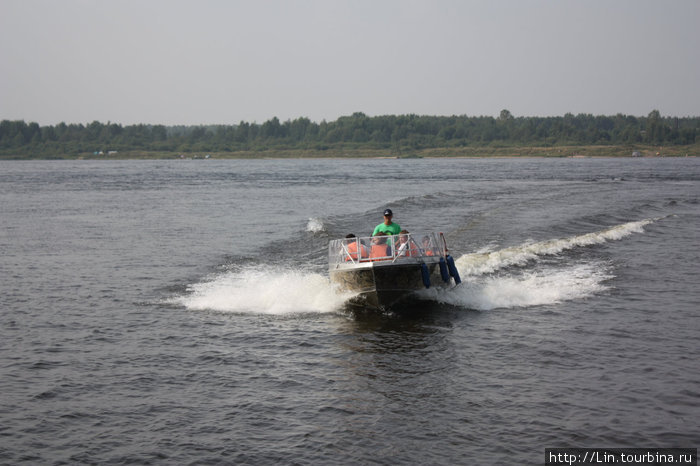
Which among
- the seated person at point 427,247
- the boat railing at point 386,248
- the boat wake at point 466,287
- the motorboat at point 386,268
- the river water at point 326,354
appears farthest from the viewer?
the boat wake at point 466,287

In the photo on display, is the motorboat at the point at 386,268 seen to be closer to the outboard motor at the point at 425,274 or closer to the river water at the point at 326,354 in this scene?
the outboard motor at the point at 425,274

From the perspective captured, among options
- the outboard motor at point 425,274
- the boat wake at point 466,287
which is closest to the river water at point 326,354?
the boat wake at point 466,287

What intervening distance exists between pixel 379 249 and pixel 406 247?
66 cm

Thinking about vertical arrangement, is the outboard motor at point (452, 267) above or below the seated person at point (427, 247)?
below

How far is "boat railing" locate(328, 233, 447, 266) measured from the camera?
1647cm

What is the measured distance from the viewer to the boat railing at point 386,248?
1647 cm

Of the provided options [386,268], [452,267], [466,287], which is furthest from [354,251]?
[466,287]

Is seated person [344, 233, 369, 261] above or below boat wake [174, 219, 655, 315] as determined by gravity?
→ above

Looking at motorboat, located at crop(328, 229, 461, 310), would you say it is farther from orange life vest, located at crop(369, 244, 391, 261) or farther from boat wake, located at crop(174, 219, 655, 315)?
boat wake, located at crop(174, 219, 655, 315)

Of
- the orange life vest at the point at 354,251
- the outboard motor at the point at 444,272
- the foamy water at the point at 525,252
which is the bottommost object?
the foamy water at the point at 525,252

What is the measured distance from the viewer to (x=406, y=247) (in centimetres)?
1666

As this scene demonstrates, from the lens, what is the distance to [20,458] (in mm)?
9141

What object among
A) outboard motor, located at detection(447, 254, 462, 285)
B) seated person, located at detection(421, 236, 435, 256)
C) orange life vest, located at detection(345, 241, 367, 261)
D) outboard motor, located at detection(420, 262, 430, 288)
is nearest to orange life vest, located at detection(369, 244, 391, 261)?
orange life vest, located at detection(345, 241, 367, 261)

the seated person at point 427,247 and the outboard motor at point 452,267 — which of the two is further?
the outboard motor at point 452,267
